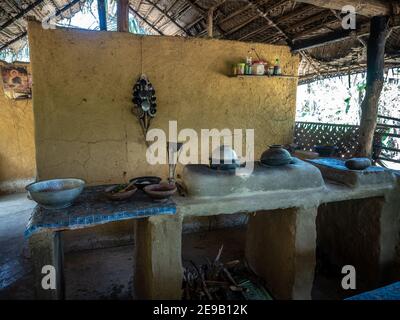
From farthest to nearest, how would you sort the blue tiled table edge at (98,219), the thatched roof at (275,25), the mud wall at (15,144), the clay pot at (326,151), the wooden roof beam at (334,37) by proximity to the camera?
the mud wall at (15,144)
the thatched roof at (275,25)
the clay pot at (326,151)
the wooden roof beam at (334,37)
the blue tiled table edge at (98,219)

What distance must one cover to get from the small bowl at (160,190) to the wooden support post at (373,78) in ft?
8.91

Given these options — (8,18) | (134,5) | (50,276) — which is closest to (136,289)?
(50,276)

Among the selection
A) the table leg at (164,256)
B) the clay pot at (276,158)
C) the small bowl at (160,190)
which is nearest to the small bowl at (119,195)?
the small bowl at (160,190)

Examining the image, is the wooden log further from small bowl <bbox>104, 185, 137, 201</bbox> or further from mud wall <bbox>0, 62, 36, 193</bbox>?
mud wall <bbox>0, 62, 36, 193</bbox>

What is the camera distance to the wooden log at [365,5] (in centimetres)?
292

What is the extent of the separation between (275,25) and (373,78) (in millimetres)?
1981

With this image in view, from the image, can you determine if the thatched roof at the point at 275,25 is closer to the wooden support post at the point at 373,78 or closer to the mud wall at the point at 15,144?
the wooden support post at the point at 373,78

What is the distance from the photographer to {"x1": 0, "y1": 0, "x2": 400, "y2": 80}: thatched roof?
4.05m

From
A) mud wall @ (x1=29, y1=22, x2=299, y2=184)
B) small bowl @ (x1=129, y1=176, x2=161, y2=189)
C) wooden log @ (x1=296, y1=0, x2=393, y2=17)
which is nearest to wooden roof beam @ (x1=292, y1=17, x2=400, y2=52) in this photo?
mud wall @ (x1=29, y1=22, x2=299, y2=184)

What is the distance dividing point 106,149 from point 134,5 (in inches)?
196

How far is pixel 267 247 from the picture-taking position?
2.91 metres

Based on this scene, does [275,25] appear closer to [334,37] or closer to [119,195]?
[334,37]

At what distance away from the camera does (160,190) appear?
7.14 ft

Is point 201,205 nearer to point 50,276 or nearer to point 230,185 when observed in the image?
point 230,185
